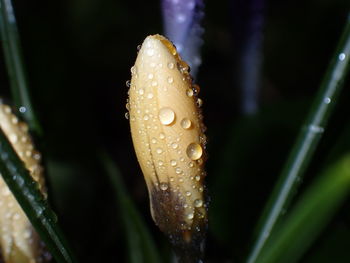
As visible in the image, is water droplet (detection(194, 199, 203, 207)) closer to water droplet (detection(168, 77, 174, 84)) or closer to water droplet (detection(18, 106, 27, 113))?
water droplet (detection(168, 77, 174, 84))

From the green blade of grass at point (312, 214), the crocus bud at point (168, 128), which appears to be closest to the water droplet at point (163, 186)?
the crocus bud at point (168, 128)

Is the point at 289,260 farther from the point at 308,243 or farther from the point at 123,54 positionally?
the point at 123,54

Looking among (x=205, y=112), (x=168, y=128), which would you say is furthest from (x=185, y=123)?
(x=205, y=112)

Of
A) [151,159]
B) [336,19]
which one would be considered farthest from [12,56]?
[336,19]

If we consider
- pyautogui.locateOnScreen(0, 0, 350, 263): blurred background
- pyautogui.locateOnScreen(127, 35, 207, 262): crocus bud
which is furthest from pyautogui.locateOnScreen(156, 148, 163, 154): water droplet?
pyautogui.locateOnScreen(0, 0, 350, 263): blurred background

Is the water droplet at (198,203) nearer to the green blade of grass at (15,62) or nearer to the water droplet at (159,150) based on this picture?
the water droplet at (159,150)

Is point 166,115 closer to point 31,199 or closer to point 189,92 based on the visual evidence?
point 189,92
